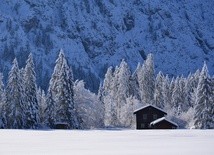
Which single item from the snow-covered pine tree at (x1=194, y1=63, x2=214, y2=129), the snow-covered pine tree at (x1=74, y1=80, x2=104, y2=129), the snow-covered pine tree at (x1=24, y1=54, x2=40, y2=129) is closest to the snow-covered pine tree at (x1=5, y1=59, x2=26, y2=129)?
the snow-covered pine tree at (x1=24, y1=54, x2=40, y2=129)

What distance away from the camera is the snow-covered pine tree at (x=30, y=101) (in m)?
61.8

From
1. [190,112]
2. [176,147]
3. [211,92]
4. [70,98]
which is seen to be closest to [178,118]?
[190,112]

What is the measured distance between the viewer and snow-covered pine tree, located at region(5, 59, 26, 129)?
60.9 meters

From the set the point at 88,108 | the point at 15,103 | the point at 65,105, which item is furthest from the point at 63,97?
the point at 88,108

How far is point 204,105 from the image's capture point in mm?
67812

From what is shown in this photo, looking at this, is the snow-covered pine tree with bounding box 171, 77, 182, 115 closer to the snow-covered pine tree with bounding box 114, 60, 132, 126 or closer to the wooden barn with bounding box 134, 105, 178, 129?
the snow-covered pine tree with bounding box 114, 60, 132, 126

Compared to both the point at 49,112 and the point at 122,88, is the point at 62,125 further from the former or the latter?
the point at 122,88

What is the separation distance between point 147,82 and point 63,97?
4409 cm

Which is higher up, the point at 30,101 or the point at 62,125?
the point at 30,101

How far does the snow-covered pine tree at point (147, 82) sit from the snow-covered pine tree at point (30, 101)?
4321cm

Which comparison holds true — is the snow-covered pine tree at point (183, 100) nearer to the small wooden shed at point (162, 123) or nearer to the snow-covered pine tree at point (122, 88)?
the snow-covered pine tree at point (122, 88)

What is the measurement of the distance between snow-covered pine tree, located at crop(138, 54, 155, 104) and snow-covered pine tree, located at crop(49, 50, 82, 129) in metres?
39.3

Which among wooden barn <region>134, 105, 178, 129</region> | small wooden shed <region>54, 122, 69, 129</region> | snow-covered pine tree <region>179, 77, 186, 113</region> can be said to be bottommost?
small wooden shed <region>54, 122, 69, 129</region>

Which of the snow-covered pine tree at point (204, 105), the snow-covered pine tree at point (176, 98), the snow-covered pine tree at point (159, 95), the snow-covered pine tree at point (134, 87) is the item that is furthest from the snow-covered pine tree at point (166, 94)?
the snow-covered pine tree at point (204, 105)
